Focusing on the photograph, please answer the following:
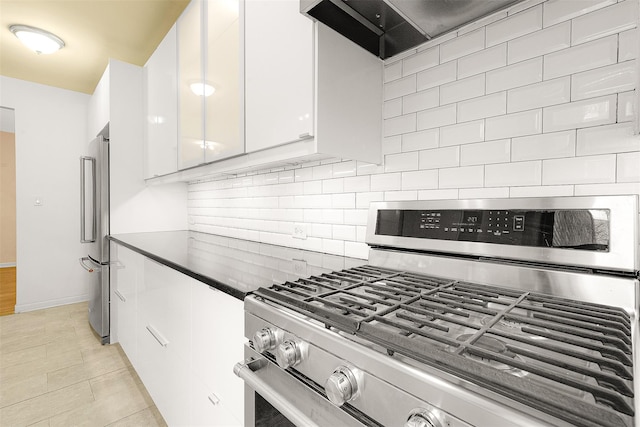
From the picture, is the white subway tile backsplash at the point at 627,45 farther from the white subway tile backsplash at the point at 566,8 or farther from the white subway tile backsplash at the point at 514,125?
the white subway tile backsplash at the point at 514,125

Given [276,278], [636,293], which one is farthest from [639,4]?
[276,278]

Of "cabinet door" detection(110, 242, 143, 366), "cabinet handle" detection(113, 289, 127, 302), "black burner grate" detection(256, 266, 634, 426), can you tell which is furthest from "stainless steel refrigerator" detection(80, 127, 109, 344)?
"black burner grate" detection(256, 266, 634, 426)

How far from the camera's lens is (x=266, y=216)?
2.04 m

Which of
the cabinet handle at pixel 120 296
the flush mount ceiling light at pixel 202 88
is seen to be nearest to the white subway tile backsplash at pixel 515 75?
the flush mount ceiling light at pixel 202 88

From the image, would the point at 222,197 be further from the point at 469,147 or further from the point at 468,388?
the point at 468,388

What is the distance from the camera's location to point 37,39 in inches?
98.0

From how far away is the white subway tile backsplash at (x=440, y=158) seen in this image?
1149 millimetres

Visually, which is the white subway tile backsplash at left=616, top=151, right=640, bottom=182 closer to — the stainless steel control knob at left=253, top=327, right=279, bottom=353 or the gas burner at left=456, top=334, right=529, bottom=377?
the gas burner at left=456, top=334, right=529, bottom=377

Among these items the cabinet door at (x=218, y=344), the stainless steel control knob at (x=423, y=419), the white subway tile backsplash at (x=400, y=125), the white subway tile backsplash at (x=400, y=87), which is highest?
the white subway tile backsplash at (x=400, y=87)

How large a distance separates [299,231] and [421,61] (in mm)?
1020

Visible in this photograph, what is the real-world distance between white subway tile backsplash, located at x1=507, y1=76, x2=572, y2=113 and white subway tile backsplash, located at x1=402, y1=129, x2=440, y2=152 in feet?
0.85

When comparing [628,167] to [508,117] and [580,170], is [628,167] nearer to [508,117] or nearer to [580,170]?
[580,170]

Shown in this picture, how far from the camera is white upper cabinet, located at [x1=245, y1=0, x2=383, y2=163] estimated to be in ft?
3.81

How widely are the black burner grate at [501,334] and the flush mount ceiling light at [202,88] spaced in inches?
53.4
